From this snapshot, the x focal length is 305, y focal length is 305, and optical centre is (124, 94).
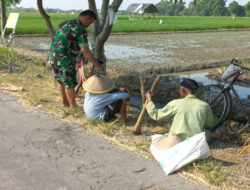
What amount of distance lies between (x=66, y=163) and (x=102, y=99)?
117 centimetres

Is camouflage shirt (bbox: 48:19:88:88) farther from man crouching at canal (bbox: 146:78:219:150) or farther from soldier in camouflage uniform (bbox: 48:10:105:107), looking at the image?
man crouching at canal (bbox: 146:78:219:150)

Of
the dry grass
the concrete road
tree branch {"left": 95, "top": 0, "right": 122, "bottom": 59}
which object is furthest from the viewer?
tree branch {"left": 95, "top": 0, "right": 122, "bottom": 59}

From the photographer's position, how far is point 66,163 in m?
3.19

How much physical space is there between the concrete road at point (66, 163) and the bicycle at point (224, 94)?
135 centimetres

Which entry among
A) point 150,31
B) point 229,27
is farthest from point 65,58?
point 229,27

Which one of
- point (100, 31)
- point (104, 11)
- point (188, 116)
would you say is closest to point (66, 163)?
point (188, 116)

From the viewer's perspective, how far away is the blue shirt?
4105 mm

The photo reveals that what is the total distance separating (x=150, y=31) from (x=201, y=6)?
9478cm

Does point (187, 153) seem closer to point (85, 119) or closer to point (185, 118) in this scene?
point (185, 118)

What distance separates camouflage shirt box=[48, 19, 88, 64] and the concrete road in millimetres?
1001

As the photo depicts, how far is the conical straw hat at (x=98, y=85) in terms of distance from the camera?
4098mm

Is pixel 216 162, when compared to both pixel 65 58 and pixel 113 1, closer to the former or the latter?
pixel 65 58

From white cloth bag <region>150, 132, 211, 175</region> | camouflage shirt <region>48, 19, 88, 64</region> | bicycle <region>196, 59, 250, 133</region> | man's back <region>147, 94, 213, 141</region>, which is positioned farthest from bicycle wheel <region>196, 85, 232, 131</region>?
camouflage shirt <region>48, 19, 88, 64</region>

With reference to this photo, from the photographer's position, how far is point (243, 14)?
369ft
